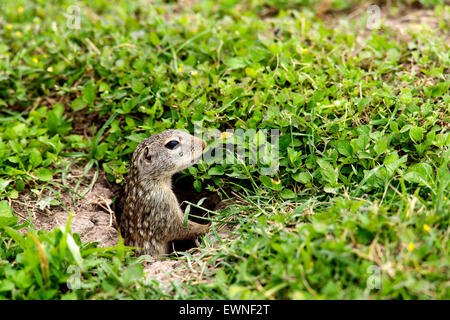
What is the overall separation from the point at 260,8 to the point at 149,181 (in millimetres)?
3504

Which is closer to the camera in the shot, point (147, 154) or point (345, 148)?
point (345, 148)

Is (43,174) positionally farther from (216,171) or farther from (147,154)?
(216,171)

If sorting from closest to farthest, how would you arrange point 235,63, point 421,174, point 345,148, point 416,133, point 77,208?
1. point 421,174
2. point 416,133
3. point 345,148
4. point 77,208
5. point 235,63

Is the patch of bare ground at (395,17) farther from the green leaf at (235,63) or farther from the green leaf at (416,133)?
the green leaf at (416,133)

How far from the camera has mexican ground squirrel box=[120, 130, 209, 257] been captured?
4535mm

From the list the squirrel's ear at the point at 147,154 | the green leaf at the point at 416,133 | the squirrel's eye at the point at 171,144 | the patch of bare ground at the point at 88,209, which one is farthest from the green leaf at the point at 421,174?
the squirrel's ear at the point at 147,154

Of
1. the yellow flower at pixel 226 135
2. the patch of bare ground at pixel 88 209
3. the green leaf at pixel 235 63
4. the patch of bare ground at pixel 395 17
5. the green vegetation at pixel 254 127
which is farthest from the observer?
the patch of bare ground at pixel 395 17

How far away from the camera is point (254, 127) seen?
15.3 ft

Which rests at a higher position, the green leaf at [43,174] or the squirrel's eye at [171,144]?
the squirrel's eye at [171,144]

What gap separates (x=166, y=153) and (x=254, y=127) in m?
0.91

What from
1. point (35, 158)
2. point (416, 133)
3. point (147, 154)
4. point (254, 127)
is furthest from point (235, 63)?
point (35, 158)

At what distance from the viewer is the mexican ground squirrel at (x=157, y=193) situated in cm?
454

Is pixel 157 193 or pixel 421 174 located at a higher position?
pixel 421 174

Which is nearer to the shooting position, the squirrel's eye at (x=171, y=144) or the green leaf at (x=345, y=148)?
the green leaf at (x=345, y=148)
